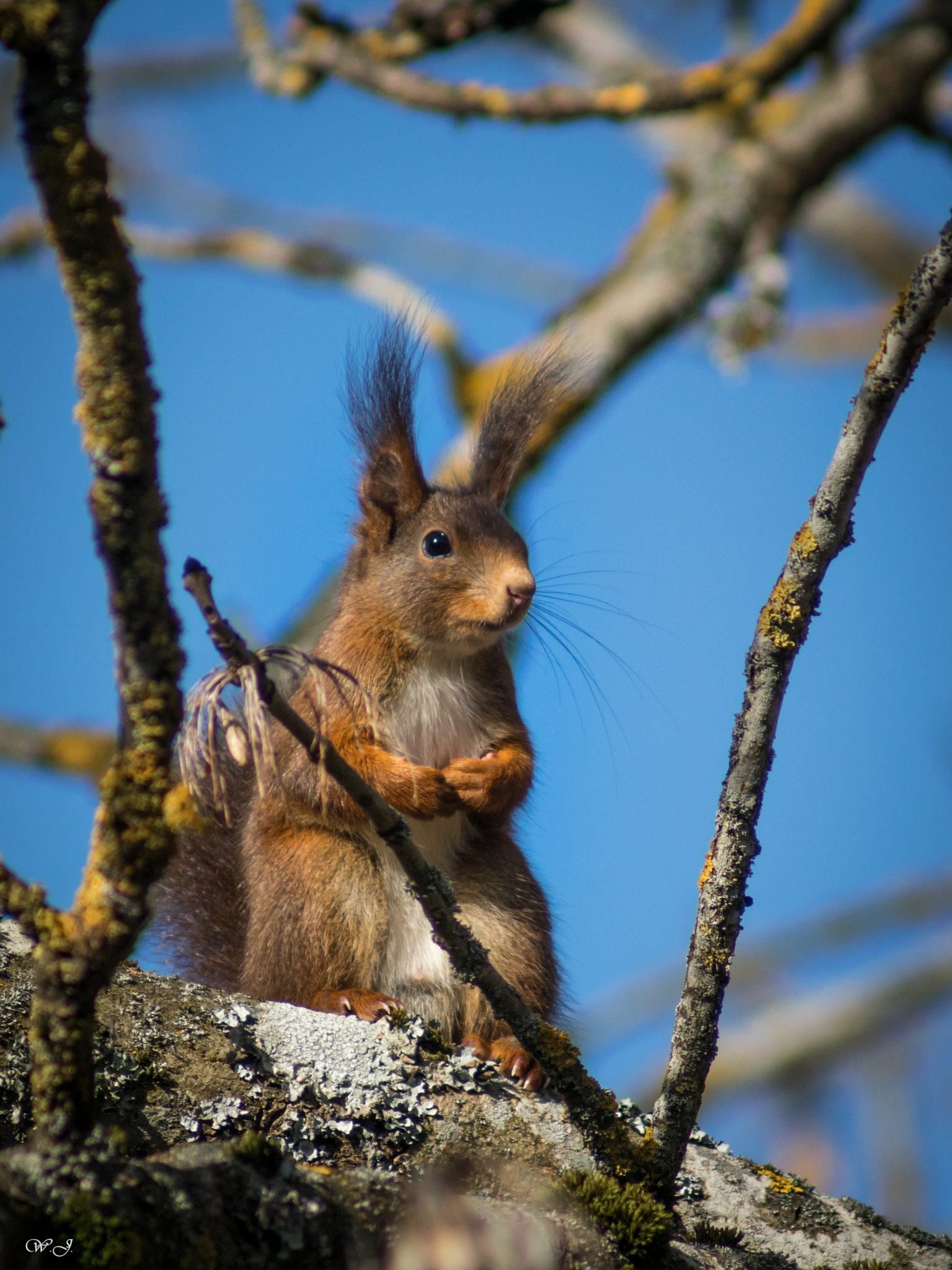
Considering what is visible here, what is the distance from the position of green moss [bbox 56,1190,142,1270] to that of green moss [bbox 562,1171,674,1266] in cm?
91

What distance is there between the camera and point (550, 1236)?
1.92 meters

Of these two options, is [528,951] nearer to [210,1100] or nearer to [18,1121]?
[210,1100]

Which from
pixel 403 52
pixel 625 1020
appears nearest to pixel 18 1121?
pixel 403 52

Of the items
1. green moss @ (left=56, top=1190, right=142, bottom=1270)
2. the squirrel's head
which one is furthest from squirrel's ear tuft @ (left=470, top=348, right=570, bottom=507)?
green moss @ (left=56, top=1190, right=142, bottom=1270)

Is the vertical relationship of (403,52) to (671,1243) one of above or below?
above

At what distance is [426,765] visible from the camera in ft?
12.4

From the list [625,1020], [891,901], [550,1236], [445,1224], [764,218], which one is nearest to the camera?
[445,1224]

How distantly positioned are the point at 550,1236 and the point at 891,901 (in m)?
7.09

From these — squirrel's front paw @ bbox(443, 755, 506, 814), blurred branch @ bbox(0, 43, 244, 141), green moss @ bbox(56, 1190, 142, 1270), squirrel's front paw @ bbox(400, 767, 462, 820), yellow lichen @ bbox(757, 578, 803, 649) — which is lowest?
green moss @ bbox(56, 1190, 142, 1270)

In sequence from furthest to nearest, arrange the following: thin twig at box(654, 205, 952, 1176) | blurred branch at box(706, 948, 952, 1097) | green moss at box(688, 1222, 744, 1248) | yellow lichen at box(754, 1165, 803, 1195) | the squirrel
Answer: blurred branch at box(706, 948, 952, 1097) → the squirrel → yellow lichen at box(754, 1165, 803, 1195) → green moss at box(688, 1222, 744, 1248) → thin twig at box(654, 205, 952, 1176)

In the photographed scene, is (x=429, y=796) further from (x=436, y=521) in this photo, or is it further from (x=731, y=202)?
(x=731, y=202)

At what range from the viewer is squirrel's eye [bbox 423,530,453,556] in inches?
159

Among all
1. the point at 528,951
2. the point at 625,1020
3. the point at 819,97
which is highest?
the point at 819,97

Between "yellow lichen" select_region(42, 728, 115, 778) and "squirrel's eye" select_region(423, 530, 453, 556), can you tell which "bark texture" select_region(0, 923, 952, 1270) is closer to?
"squirrel's eye" select_region(423, 530, 453, 556)
